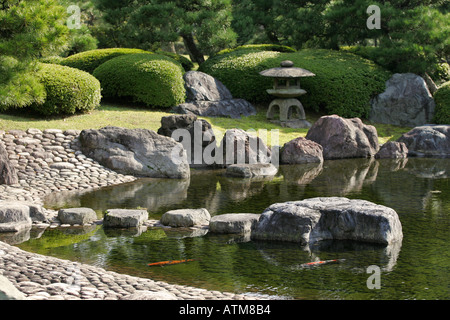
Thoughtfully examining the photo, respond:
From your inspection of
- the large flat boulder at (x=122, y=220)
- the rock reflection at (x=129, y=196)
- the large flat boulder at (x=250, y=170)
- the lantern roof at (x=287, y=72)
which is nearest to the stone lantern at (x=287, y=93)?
the lantern roof at (x=287, y=72)

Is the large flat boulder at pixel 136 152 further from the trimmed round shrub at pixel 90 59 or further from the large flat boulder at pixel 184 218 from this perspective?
the trimmed round shrub at pixel 90 59

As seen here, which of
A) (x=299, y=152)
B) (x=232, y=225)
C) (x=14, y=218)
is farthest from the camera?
(x=299, y=152)

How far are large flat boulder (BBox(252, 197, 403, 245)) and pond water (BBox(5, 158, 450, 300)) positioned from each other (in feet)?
0.56

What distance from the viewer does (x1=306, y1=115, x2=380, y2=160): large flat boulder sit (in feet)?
60.5

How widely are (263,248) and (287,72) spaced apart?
13.0 metres

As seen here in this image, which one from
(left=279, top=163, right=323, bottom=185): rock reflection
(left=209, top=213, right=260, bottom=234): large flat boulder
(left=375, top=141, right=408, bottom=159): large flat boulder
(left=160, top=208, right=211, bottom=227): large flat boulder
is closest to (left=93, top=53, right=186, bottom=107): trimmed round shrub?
(left=279, top=163, right=323, bottom=185): rock reflection

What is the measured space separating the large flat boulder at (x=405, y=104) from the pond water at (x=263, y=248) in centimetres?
830

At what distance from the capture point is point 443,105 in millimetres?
21797

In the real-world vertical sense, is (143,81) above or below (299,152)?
above

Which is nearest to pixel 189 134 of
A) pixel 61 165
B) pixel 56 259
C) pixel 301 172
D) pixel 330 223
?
pixel 301 172

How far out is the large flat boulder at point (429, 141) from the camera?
19125 millimetres

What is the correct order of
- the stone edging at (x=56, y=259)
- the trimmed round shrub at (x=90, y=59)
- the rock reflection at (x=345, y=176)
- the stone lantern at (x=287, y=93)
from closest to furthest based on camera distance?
the stone edging at (x=56, y=259)
the rock reflection at (x=345, y=176)
the stone lantern at (x=287, y=93)
the trimmed round shrub at (x=90, y=59)

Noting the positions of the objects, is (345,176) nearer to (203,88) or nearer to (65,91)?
(203,88)

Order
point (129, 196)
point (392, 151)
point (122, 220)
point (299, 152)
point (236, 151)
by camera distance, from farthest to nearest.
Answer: point (392, 151) → point (299, 152) → point (236, 151) → point (129, 196) → point (122, 220)
